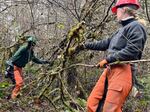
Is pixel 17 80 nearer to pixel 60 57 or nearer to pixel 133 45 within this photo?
pixel 60 57

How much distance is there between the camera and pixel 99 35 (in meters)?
9.55

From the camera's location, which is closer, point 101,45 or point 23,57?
point 101,45

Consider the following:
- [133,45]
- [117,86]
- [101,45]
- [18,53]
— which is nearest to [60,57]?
[101,45]

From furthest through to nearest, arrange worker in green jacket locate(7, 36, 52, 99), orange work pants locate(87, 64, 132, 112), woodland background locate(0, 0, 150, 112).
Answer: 1. worker in green jacket locate(7, 36, 52, 99)
2. woodland background locate(0, 0, 150, 112)
3. orange work pants locate(87, 64, 132, 112)

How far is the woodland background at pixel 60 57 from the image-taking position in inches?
328

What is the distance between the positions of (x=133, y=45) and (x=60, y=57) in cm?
264

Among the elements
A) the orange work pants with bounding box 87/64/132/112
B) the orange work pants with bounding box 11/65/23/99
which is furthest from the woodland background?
the orange work pants with bounding box 87/64/132/112

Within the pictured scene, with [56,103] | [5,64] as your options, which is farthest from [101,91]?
[5,64]

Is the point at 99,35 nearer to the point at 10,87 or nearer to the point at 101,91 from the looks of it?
the point at 10,87

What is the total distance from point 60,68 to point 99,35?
2195 millimetres

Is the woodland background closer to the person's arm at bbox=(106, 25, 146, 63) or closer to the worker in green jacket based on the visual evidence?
the worker in green jacket

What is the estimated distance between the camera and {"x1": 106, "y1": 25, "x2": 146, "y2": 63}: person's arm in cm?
557

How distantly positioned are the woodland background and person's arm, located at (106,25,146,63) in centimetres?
171

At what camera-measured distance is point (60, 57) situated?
791cm
